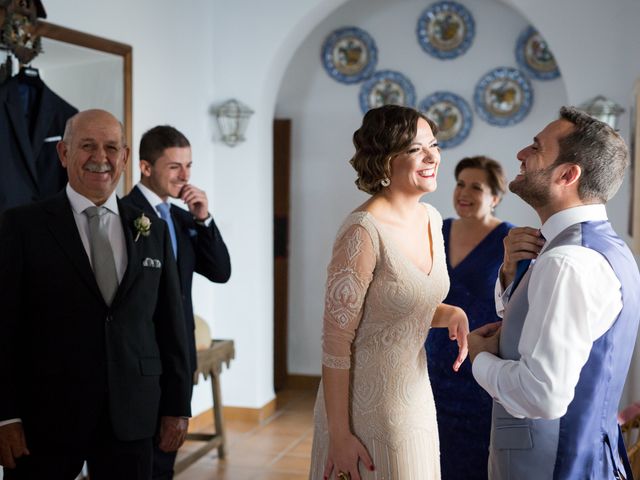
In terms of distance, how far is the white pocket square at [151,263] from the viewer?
2701 millimetres

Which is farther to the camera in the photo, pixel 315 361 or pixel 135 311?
pixel 315 361

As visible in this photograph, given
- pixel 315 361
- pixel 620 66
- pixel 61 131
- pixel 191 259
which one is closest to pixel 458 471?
pixel 191 259

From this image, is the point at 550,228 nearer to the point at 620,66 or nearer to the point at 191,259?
the point at 191,259

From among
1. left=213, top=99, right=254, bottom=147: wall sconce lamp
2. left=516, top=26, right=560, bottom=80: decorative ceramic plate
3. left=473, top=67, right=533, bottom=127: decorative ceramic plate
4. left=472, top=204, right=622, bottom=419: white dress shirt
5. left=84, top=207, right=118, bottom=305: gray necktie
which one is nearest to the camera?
left=472, top=204, right=622, bottom=419: white dress shirt

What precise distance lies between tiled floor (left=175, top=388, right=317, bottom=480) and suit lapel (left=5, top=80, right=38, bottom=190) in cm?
206

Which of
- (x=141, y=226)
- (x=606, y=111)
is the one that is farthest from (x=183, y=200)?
(x=606, y=111)

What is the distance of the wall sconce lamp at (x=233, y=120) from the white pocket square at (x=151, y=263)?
10.6ft

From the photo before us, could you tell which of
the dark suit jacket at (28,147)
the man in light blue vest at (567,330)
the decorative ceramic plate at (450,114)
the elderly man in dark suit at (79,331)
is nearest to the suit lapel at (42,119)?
the dark suit jacket at (28,147)

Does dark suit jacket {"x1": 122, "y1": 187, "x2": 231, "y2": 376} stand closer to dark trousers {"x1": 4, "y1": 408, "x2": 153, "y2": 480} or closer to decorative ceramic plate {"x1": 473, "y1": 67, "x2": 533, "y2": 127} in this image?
dark trousers {"x1": 4, "y1": 408, "x2": 153, "y2": 480}

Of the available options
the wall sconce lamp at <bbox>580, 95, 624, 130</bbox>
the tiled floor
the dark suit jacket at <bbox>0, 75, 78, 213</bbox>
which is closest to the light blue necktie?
the dark suit jacket at <bbox>0, 75, 78, 213</bbox>

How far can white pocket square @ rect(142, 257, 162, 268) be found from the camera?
106 inches

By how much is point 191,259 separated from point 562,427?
219 centimetres

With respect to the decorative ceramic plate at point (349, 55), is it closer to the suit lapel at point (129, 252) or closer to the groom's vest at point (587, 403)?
the suit lapel at point (129, 252)

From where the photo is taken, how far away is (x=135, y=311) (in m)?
2.63
